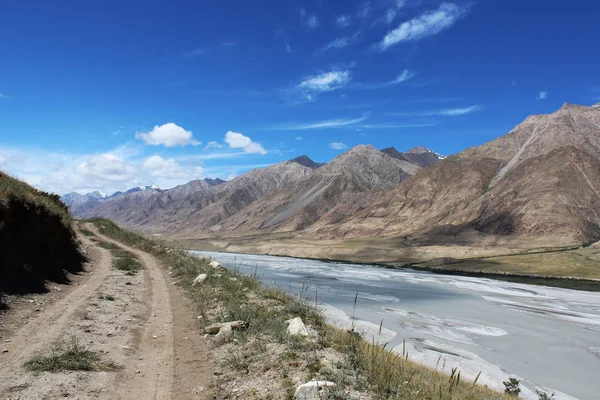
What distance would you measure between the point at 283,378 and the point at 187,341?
4.19m

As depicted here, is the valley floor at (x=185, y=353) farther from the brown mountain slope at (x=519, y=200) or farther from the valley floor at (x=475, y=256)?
the brown mountain slope at (x=519, y=200)

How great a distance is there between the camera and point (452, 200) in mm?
178000

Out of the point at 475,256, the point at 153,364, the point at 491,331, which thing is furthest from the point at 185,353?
the point at 475,256

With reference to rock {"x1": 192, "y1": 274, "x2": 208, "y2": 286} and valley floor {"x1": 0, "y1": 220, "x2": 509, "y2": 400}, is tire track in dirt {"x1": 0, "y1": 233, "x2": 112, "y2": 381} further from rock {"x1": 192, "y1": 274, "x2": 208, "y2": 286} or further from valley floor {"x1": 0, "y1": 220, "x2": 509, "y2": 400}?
rock {"x1": 192, "y1": 274, "x2": 208, "y2": 286}

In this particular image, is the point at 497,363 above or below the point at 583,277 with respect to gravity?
below

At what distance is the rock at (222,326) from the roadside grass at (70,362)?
3.00 metres

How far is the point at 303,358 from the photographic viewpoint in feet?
27.3

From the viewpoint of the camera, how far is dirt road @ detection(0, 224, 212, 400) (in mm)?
7320

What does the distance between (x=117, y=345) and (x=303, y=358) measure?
477 cm

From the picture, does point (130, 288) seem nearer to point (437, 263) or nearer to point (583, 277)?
point (583, 277)

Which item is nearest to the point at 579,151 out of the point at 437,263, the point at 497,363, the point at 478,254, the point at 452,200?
the point at 452,200

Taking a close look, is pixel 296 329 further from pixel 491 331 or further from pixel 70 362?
pixel 491 331

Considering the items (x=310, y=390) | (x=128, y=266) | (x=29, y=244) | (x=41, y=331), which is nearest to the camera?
(x=310, y=390)

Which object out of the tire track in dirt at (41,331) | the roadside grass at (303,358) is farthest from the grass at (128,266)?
the roadside grass at (303,358)
